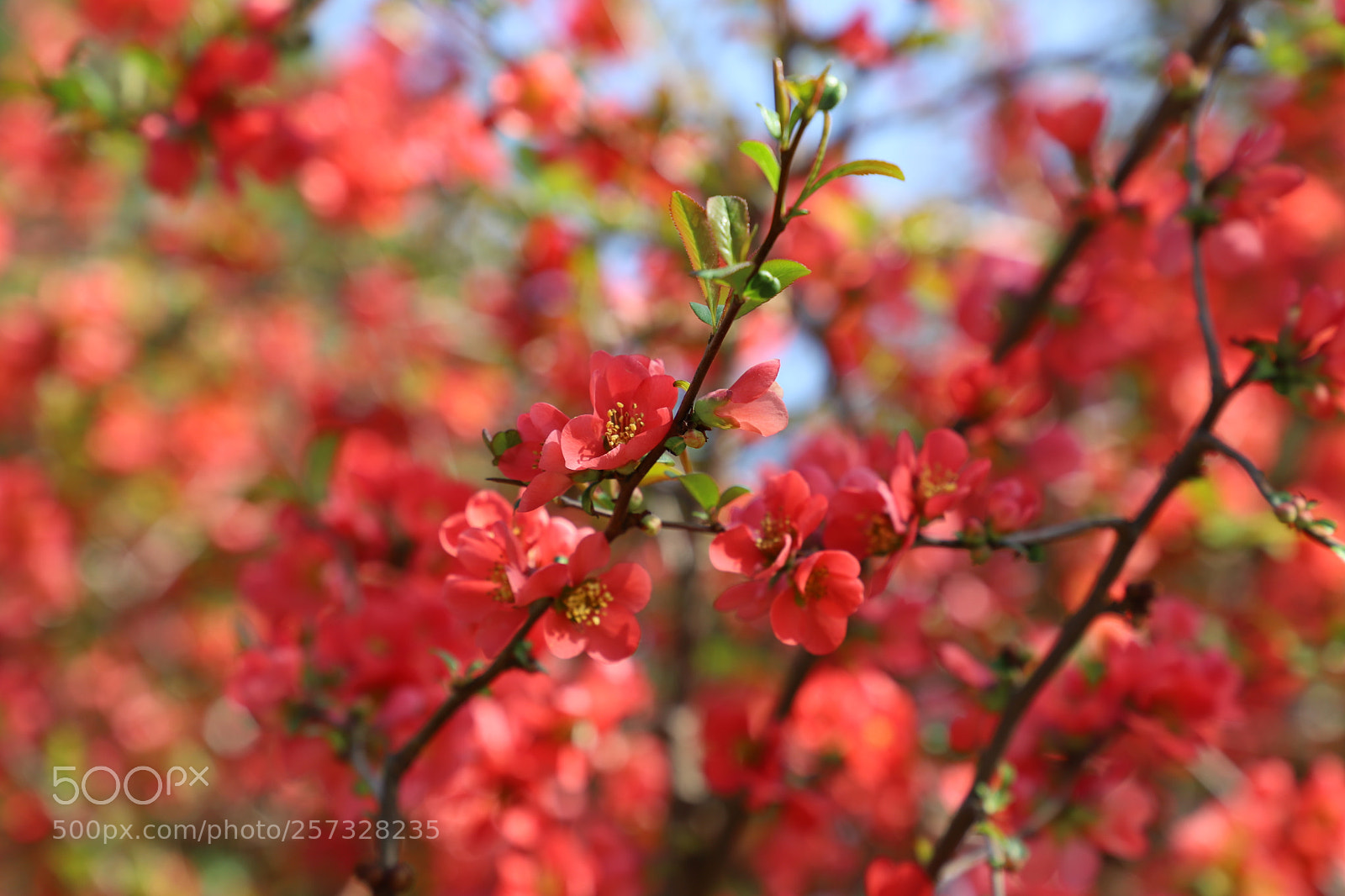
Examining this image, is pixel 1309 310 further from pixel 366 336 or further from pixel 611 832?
pixel 366 336

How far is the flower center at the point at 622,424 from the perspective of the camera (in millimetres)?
727

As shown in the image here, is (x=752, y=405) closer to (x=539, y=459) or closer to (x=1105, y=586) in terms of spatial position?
(x=539, y=459)

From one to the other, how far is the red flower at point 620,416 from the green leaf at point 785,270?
118mm

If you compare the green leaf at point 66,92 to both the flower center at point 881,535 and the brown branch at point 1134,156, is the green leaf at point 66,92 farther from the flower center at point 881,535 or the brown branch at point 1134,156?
the brown branch at point 1134,156

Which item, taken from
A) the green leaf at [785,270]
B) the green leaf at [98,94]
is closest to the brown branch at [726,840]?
the green leaf at [785,270]

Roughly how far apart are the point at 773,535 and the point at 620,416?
7.5 inches

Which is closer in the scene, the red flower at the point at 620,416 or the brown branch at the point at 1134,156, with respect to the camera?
the red flower at the point at 620,416

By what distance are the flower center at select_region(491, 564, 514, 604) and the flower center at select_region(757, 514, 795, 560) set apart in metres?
0.24

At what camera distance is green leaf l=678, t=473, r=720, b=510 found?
72 centimetres

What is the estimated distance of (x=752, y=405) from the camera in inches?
26.8

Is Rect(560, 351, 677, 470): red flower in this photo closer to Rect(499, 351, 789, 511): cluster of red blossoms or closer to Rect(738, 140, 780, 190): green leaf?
Rect(499, 351, 789, 511): cluster of red blossoms

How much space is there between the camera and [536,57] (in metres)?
1.85

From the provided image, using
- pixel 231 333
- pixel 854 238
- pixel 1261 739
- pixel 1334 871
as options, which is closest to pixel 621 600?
pixel 854 238

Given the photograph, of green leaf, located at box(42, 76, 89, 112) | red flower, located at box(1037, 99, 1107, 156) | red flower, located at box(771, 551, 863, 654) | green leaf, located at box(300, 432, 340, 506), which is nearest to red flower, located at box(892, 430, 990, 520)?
red flower, located at box(771, 551, 863, 654)
